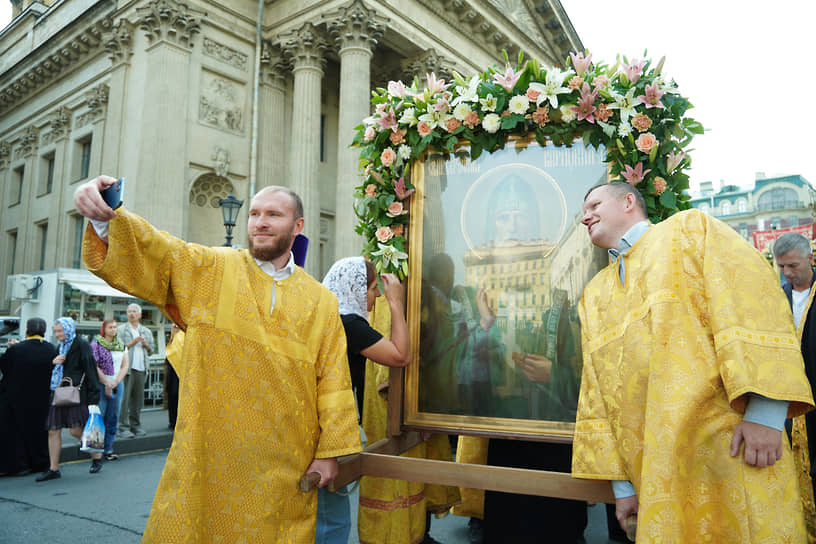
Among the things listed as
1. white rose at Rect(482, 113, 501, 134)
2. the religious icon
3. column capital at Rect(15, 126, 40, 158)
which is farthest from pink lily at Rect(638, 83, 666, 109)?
column capital at Rect(15, 126, 40, 158)

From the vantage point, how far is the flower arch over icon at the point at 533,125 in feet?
9.39

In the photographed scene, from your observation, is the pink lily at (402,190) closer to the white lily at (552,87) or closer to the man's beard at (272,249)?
the white lily at (552,87)

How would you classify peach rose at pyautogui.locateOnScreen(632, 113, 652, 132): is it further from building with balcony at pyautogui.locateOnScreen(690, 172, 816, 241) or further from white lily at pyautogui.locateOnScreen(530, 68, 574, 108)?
building with balcony at pyautogui.locateOnScreen(690, 172, 816, 241)

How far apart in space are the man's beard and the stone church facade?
526 inches

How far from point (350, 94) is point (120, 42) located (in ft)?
23.3

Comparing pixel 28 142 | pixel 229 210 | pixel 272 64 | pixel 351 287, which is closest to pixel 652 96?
pixel 351 287

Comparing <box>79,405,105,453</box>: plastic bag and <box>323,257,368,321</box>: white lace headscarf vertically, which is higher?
<box>323,257,368,321</box>: white lace headscarf

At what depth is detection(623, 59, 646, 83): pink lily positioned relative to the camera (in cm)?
286

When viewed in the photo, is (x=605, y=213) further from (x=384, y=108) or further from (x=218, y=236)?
(x=218, y=236)

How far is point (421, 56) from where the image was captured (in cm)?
1883

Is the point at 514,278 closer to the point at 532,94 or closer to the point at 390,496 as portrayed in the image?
the point at 532,94

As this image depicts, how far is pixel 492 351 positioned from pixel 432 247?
72cm

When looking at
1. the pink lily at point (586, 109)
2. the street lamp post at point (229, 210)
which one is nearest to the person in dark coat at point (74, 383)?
the street lamp post at point (229, 210)

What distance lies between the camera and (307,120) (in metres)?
16.8
